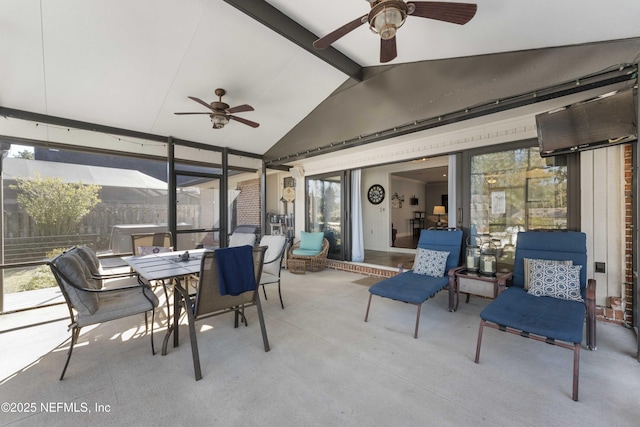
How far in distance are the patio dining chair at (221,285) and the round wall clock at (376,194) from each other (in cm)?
600

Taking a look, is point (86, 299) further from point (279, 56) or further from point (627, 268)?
point (627, 268)

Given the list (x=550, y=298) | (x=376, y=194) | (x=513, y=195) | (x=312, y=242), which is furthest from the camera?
(x=376, y=194)

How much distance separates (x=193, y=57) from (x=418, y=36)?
2673 mm

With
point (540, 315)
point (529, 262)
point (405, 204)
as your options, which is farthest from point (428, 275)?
point (405, 204)

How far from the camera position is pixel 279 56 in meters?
3.53

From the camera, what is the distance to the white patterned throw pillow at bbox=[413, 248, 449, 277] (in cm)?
355

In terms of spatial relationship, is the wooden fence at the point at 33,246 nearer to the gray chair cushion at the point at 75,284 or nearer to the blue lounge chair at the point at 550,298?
the gray chair cushion at the point at 75,284

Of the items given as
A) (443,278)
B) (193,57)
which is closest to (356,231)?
(443,278)

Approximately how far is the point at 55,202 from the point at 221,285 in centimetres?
→ 366

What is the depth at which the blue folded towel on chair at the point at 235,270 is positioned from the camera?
2244mm

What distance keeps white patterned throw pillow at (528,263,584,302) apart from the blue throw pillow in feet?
12.2

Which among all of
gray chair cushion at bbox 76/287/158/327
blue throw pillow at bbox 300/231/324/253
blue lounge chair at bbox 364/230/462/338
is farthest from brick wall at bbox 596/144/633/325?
→ gray chair cushion at bbox 76/287/158/327

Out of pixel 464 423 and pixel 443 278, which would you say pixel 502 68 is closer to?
pixel 443 278

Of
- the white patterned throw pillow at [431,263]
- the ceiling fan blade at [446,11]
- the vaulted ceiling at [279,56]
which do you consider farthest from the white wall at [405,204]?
the ceiling fan blade at [446,11]
